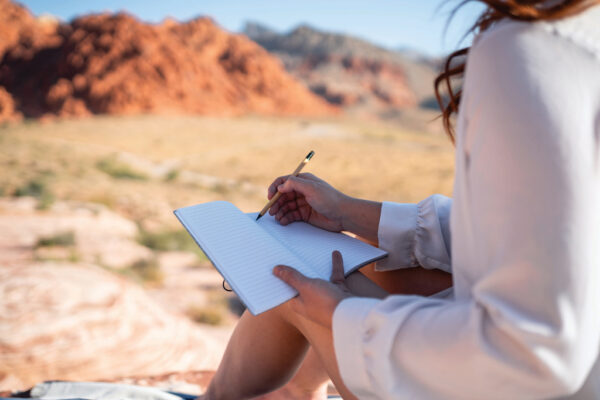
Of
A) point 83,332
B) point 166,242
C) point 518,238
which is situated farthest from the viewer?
point 166,242

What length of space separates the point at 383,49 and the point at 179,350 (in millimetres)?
48996

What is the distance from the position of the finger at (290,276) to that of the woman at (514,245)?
125mm

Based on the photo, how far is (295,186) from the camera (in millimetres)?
1359

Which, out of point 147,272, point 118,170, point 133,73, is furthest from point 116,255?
point 133,73

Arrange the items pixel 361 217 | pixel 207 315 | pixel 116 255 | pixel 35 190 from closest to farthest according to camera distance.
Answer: pixel 361 217 < pixel 207 315 < pixel 116 255 < pixel 35 190

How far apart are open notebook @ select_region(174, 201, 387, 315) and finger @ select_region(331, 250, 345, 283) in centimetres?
3

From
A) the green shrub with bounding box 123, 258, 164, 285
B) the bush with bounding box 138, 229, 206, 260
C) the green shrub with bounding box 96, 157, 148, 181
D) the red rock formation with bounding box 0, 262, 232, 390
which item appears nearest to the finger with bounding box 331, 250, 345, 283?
the red rock formation with bounding box 0, 262, 232, 390

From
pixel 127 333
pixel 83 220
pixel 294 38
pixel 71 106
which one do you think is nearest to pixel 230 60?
pixel 71 106

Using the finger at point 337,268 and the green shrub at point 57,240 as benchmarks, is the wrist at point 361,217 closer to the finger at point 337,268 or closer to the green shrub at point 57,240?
the finger at point 337,268

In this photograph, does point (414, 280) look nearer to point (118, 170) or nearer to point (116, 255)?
point (116, 255)

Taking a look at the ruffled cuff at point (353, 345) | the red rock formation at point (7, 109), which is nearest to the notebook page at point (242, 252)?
the ruffled cuff at point (353, 345)

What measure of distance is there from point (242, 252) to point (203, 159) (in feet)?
46.8

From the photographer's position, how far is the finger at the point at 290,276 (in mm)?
924

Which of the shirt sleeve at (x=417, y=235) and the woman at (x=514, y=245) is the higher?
the woman at (x=514, y=245)
